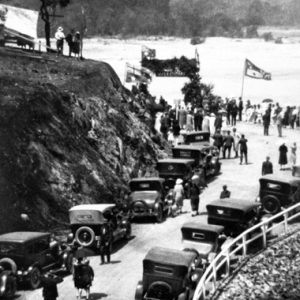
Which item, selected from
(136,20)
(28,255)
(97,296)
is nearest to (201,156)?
(97,296)

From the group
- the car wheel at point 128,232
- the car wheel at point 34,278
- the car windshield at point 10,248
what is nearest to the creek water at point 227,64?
the car wheel at point 128,232

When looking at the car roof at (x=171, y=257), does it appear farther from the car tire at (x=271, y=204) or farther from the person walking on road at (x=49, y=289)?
the car tire at (x=271, y=204)

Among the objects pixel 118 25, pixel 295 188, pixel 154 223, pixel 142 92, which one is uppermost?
pixel 118 25

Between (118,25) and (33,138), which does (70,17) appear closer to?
(118,25)

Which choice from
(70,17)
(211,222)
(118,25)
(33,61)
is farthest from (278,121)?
(118,25)

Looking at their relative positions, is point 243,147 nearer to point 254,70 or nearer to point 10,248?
point 254,70

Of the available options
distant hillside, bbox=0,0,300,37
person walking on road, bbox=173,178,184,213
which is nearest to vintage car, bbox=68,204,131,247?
person walking on road, bbox=173,178,184,213
